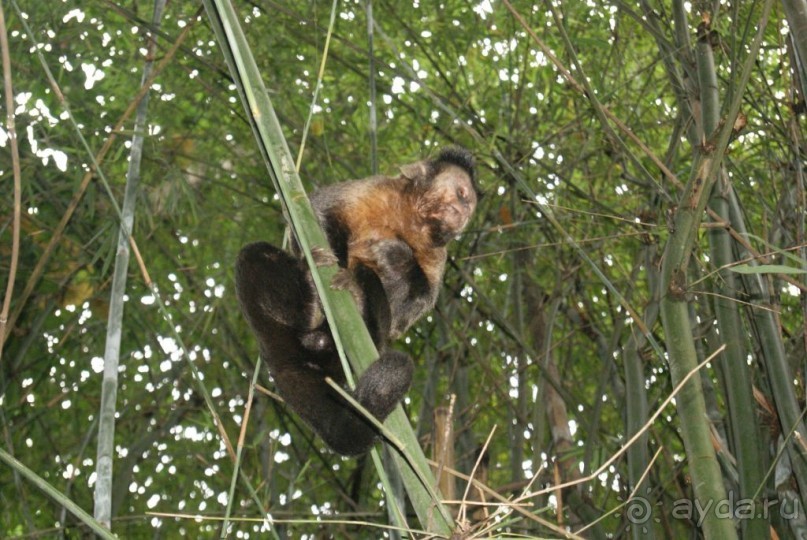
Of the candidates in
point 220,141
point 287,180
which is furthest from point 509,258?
point 287,180

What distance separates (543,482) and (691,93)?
2425mm

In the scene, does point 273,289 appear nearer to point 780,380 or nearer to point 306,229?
point 306,229

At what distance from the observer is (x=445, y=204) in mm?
4082

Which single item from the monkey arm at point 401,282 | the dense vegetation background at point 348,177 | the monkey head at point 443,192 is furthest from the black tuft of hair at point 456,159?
the monkey arm at point 401,282

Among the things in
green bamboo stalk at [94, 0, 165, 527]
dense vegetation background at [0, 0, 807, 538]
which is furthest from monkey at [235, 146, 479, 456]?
green bamboo stalk at [94, 0, 165, 527]

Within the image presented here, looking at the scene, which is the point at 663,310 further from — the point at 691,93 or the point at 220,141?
the point at 220,141

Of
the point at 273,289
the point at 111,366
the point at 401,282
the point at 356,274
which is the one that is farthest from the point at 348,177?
the point at 111,366

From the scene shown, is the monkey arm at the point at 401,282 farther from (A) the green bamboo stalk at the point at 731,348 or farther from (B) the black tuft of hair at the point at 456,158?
(A) the green bamboo stalk at the point at 731,348

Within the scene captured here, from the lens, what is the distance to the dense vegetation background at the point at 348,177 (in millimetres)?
4570

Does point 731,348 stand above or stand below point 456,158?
below

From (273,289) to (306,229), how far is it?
135cm

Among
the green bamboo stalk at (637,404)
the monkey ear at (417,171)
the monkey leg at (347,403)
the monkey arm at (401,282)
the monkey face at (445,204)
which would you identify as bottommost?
the green bamboo stalk at (637,404)

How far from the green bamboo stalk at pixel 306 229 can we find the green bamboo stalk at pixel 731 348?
1188 mm

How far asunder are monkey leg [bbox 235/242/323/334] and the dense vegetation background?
0.67m
